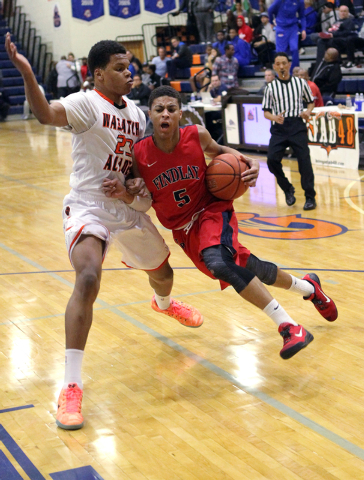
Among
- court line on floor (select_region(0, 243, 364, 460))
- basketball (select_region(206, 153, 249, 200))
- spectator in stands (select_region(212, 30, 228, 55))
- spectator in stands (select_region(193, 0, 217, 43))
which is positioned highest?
spectator in stands (select_region(193, 0, 217, 43))

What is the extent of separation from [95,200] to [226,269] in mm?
841

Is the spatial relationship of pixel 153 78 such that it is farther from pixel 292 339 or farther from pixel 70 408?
pixel 70 408

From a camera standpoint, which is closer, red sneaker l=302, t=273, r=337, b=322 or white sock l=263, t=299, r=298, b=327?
white sock l=263, t=299, r=298, b=327

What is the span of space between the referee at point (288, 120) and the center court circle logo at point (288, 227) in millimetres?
570

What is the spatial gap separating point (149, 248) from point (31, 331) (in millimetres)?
1135

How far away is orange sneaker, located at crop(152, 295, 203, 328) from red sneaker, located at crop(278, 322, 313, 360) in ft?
2.88

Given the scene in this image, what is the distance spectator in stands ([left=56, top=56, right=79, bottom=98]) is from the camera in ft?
75.8

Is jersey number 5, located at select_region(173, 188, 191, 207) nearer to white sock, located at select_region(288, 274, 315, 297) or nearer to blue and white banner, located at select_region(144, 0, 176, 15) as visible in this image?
white sock, located at select_region(288, 274, 315, 297)

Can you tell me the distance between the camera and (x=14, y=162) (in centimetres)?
1355

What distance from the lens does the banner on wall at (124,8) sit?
24188 millimetres

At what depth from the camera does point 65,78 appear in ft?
76.4

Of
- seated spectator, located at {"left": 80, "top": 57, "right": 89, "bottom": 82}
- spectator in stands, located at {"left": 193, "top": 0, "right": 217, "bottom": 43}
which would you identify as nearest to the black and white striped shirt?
spectator in stands, located at {"left": 193, "top": 0, "right": 217, "bottom": 43}

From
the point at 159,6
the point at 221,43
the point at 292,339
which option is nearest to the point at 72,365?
the point at 292,339

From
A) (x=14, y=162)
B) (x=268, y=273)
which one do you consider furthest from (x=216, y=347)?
(x=14, y=162)
